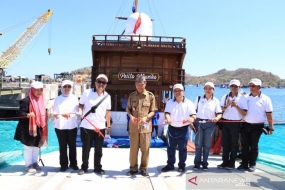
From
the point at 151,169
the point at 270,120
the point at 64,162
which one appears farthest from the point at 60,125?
the point at 270,120

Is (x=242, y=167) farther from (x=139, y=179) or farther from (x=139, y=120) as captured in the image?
(x=139, y=120)

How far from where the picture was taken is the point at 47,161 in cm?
534

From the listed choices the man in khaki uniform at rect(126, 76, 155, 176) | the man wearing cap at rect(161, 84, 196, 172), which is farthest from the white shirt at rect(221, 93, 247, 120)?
the man in khaki uniform at rect(126, 76, 155, 176)

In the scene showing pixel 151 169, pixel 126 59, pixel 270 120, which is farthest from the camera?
pixel 126 59

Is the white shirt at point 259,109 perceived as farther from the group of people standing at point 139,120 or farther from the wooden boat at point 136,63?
the wooden boat at point 136,63

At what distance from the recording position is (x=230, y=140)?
16.4 ft

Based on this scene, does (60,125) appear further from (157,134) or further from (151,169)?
(157,134)

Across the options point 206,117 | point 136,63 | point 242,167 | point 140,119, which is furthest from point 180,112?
point 136,63

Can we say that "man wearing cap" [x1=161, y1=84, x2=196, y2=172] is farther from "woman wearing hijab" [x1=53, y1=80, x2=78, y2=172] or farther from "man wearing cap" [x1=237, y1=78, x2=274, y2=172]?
"woman wearing hijab" [x1=53, y1=80, x2=78, y2=172]

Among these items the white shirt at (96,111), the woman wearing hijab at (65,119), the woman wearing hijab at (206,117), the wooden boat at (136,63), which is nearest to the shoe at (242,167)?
the woman wearing hijab at (206,117)

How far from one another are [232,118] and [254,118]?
15.2 inches

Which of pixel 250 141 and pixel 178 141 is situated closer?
pixel 178 141

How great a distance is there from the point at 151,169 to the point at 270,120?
241 centimetres

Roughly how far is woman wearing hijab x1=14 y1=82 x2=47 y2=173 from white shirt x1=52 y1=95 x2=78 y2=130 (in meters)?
0.29
